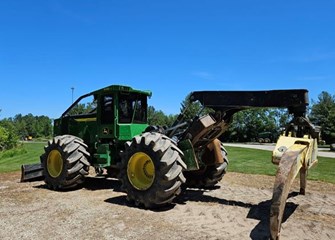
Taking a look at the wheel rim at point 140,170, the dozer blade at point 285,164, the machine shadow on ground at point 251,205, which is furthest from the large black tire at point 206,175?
the dozer blade at point 285,164

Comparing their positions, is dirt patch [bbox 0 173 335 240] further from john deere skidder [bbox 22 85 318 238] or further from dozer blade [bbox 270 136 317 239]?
dozer blade [bbox 270 136 317 239]

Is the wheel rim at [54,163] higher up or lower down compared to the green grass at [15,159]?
higher up

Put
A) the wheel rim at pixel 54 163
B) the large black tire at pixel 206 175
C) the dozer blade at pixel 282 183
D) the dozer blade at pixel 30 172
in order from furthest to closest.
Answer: the dozer blade at pixel 30 172 → the wheel rim at pixel 54 163 → the large black tire at pixel 206 175 → the dozer blade at pixel 282 183

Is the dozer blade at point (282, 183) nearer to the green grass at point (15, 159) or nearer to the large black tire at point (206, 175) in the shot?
the large black tire at point (206, 175)

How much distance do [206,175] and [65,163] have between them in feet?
11.6

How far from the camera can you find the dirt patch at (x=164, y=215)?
18.0 feet

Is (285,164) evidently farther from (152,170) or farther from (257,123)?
(257,123)

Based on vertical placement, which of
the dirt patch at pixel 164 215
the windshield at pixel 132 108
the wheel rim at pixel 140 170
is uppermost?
the windshield at pixel 132 108

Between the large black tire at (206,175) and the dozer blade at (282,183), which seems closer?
the dozer blade at (282,183)

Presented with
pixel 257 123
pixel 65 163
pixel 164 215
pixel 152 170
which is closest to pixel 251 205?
pixel 164 215

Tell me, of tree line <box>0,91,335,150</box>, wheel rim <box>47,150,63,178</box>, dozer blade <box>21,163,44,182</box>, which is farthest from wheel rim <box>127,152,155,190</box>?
tree line <box>0,91,335,150</box>

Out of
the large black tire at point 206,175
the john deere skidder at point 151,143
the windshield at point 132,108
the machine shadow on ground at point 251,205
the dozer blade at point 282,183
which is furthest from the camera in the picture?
the windshield at point 132,108

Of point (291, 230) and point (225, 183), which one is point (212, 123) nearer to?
point (291, 230)

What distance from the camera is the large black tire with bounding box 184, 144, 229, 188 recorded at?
9071mm
